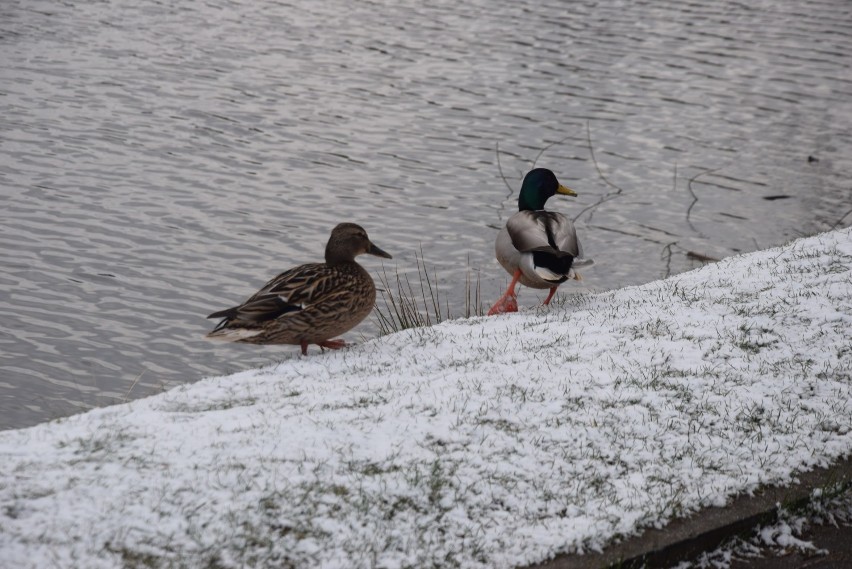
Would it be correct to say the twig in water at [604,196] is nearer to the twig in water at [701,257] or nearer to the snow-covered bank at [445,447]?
the twig in water at [701,257]

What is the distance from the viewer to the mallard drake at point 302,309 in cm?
710

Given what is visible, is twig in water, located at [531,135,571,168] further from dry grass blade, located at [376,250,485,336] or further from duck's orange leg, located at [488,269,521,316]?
duck's orange leg, located at [488,269,521,316]

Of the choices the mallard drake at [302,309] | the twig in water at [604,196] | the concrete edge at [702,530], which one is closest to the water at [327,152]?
the twig in water at [604,196]

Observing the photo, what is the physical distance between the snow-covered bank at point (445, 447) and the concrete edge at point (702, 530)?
7 centimetres

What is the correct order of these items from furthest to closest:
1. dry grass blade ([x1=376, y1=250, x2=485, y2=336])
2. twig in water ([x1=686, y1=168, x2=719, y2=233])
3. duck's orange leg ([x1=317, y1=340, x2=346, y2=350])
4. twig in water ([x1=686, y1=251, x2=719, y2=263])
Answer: twig in water ([x1=686, y1=168, x2=719, y2=233]) < twig in water ([x1=686, y1=251, x2=719, y2=263]) < dry grass blade ([x1=376, y1=250, x2=485, y2=336]) < duck's orange leg ([x1=317, y1=340, x2=346, y2=350])

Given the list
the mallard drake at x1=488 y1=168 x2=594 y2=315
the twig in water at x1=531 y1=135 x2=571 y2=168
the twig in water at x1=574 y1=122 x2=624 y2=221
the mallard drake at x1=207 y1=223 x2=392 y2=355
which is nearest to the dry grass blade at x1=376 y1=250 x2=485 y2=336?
the mallard drake at x1=488 y1=168 x2=594 y2=315

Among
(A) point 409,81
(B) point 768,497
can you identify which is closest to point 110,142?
(A) point 409,81

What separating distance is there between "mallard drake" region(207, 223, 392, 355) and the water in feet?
4.88

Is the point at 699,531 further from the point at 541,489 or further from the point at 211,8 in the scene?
Result: the point at 211,8

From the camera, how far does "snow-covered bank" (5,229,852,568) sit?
184 inches

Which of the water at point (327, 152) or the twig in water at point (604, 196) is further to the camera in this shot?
the twig in water at point (604, 196)

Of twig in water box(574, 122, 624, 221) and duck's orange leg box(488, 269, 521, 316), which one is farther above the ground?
duck's orange leg box(488, 269, 521, 316)

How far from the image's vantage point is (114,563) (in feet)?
14.5

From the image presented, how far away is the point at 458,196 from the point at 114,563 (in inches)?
431
